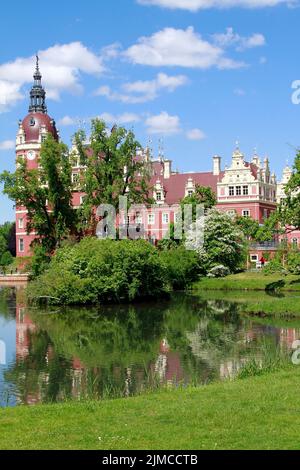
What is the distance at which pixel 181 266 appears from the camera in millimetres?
41250

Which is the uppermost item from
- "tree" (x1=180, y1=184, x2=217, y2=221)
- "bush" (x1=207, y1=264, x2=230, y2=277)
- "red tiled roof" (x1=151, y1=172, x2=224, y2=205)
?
"red tiled roof" (x1=151, y1=172, x2=224, y2=205)

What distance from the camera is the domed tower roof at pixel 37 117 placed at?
59.2 m

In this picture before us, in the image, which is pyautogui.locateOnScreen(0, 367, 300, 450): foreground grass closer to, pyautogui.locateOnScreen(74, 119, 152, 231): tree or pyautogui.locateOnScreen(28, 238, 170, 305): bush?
pyautogui.locateOnScreen(28, 238, 170, 305): bush

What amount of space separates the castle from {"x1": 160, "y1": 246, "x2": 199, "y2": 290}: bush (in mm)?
14306

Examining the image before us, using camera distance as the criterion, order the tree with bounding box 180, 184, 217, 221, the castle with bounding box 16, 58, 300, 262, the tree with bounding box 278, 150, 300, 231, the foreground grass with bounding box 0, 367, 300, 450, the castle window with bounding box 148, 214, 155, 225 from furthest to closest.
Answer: the castle window with bounding box 148, 214, 155, 225
the castle with bounding box 16, 58, 300, 262
the tree with bounding box 180, 184, 217, 221
the tree with bounding box 278, 150, 300, 231
the foreground grass with bounding box 0, 367, 300, 450

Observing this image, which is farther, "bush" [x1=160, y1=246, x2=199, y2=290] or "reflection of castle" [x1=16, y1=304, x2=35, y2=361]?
"bush" [x1=160, y1=246, x2=199, y2=290]

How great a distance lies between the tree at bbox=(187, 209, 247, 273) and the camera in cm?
4419

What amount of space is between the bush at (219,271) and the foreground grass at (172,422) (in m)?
32.5

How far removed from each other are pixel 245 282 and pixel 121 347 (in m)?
21.6

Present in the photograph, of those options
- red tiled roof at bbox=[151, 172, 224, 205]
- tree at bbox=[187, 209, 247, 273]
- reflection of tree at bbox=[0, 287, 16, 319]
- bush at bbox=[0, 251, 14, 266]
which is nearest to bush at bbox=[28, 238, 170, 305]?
reflection of tree at bbox=[0, 287, 16, 319]

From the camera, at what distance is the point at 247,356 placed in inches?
676

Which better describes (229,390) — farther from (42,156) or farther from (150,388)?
(42,156)

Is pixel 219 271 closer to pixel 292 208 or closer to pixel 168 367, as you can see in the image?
pixel 292 208
